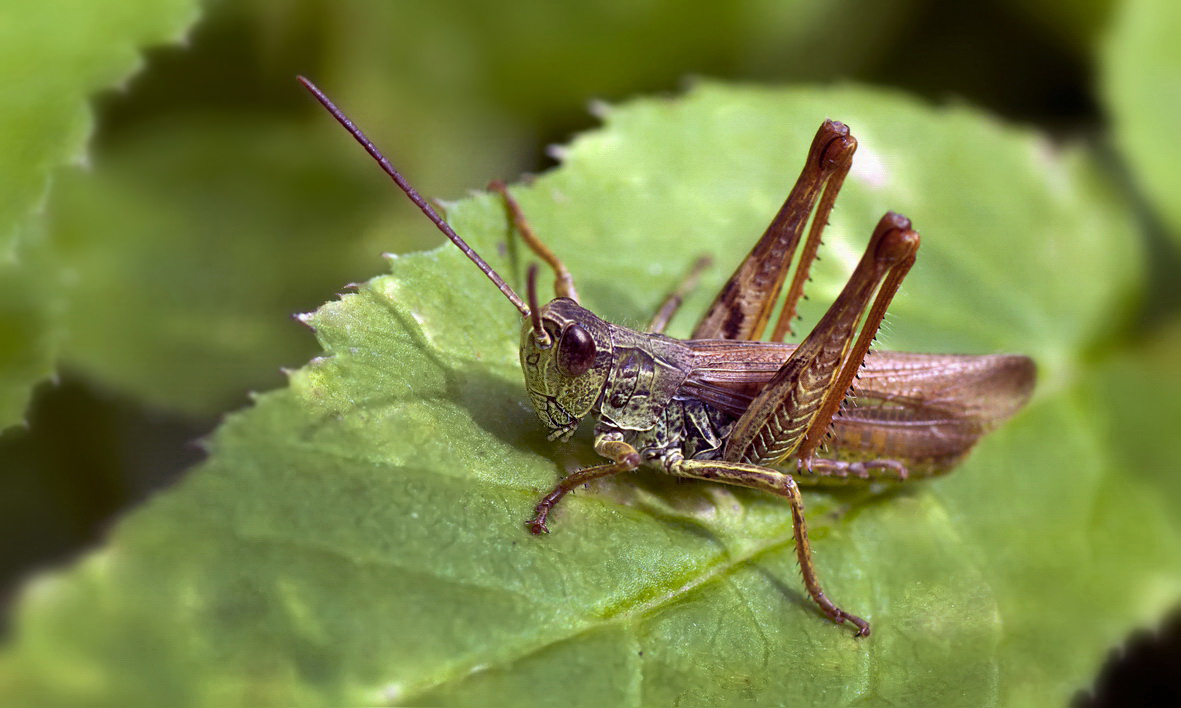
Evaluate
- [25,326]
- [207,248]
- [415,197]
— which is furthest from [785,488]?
[207,248]

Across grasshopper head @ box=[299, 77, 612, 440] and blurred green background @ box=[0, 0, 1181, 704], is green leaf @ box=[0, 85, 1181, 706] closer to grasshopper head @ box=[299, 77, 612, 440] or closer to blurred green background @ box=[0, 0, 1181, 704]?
→ grasshopper head @ box=[299, 77, 612, 440]

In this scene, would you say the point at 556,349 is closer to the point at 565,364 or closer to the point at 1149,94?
the point at 565,364

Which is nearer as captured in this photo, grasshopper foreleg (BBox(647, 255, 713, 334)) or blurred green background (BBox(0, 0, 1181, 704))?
grasshopper foreleg (BBox(647, 255, 713, 334))

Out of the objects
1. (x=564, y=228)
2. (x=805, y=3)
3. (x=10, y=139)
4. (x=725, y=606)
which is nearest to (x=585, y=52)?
(x=805, y=3)

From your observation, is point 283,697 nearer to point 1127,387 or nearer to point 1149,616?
point 1149,616

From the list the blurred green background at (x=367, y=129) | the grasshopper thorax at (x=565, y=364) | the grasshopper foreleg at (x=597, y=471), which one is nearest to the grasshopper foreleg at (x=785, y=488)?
the grasshopper foreleg at (x=597, y=471)

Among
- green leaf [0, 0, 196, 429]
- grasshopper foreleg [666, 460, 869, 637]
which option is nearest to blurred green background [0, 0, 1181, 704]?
green leaf [0, 0, 196, 429]
